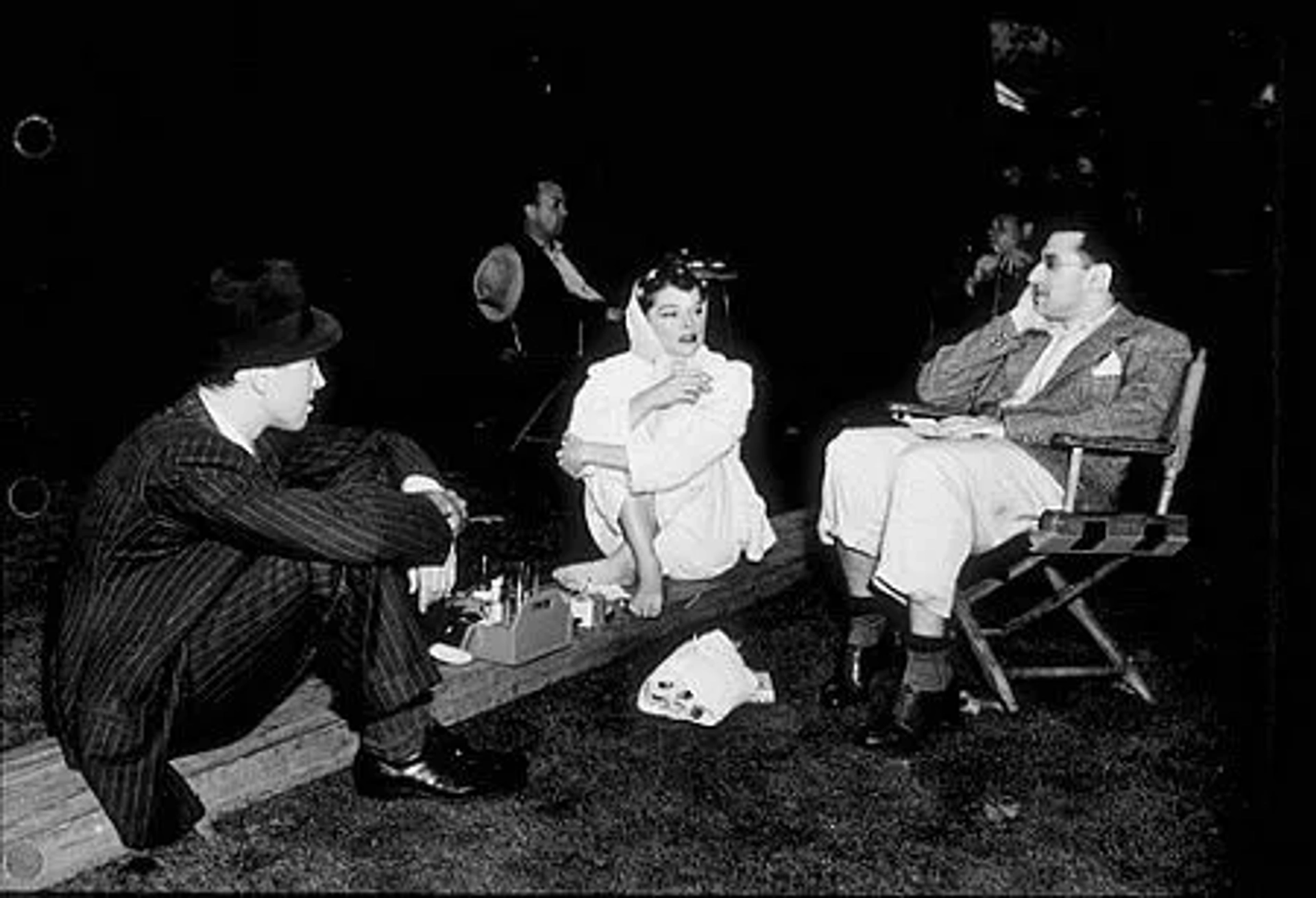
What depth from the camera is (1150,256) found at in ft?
41.1

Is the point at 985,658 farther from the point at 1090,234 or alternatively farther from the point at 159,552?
the point at 159,552

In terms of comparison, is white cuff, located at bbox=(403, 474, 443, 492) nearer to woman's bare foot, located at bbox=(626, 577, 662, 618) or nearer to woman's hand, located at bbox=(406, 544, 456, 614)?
woman's hand, located at bbox=(406, 544, 456, 614)

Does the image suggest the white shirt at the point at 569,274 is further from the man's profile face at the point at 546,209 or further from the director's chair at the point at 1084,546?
the director's chair at the point at 1084,546

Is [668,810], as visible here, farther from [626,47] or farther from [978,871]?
[626,47]

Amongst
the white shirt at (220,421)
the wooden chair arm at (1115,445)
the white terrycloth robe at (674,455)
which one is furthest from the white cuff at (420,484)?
the wooden chair arm at (1115,445)

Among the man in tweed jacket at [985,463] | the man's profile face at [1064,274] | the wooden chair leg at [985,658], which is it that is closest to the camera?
the man in tweed jacket at [985,463]

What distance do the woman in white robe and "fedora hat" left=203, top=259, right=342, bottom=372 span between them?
187cm

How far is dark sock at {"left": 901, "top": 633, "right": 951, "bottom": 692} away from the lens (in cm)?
422

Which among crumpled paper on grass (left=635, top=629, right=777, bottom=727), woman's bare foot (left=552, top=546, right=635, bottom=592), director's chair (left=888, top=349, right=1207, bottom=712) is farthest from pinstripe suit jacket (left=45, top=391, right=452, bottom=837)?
director's chair (left=888, top=349, right=1207, bottom=712)

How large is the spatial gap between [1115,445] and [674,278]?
1648 millimetres

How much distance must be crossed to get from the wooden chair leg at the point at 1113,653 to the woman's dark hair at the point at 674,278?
5.67ft

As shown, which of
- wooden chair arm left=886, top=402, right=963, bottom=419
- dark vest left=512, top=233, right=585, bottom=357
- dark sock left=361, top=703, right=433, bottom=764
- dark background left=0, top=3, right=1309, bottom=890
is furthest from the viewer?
dark background left=0, top=3, right=1309, bottom=890

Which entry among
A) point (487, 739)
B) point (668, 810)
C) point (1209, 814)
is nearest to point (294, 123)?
point (487, 739)

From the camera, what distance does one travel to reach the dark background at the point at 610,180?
8297 millimetres
